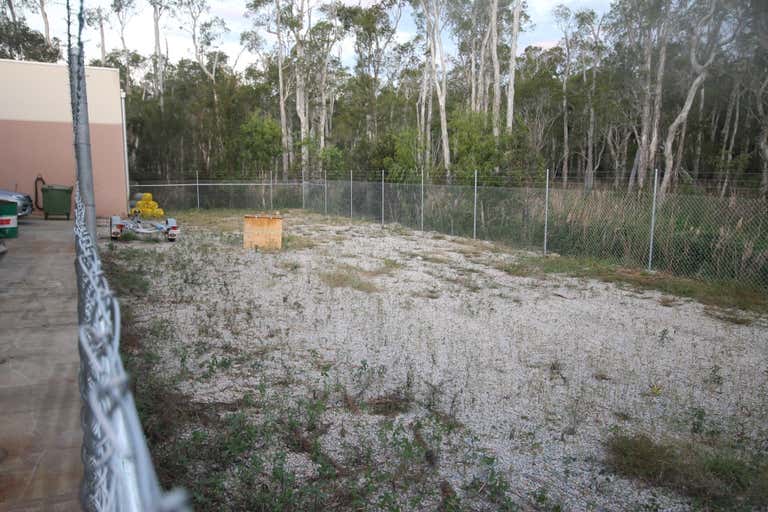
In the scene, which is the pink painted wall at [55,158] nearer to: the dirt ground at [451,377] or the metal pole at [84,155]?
the dirt ground at [451,377]

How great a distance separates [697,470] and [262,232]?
11161mm

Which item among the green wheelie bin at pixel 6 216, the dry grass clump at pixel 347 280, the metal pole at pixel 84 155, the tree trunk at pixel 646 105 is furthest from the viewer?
the tree trunk at pixel 646 105

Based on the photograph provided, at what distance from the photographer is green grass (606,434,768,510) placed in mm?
3693

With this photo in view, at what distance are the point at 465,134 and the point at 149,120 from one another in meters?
19.6

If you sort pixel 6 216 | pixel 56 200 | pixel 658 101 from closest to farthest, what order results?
1. pixel 6 216
2. pixel 56 200
3. pixel 658 101

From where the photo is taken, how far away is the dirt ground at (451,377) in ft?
12.6

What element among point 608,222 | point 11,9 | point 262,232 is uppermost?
point 11,9

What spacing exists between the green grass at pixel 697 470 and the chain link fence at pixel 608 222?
6.87m

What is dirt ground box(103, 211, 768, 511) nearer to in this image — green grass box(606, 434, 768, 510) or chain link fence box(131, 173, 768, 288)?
green grass box(606, 434, 768, 510)

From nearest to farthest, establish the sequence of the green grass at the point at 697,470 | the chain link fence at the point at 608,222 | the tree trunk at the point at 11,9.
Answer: the green grass at the point at 697,470 → the chain link fence at the point at 608,222 → the tree trunk at the point at 11,9

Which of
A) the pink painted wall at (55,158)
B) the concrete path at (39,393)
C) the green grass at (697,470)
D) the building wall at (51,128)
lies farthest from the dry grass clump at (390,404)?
the building wall at (51,128)

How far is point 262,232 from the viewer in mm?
13766

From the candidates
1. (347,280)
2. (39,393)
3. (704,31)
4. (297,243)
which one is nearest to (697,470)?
(39,393)

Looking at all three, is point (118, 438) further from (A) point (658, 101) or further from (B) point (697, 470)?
(A) point (658, 101)
